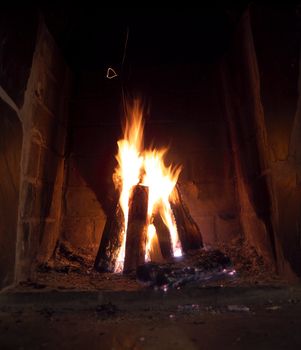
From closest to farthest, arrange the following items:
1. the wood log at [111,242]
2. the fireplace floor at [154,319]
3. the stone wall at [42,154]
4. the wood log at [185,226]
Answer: the fireplace floor at [154,319] < the stone wall at [42,154] < the wood log at [111,242] < the wood log at [185,226]

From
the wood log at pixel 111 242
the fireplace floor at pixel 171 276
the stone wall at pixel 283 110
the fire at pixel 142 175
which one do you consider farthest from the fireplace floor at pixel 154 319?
the fire at pixel 142 175

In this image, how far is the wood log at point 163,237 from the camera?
8.47 feet

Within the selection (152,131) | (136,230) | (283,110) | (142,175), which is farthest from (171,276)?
(152,131)

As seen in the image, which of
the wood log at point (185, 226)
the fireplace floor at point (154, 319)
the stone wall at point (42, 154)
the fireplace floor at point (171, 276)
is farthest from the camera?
the wood log at point (185, 226)

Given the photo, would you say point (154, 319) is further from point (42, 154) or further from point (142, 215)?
point (42, 154)

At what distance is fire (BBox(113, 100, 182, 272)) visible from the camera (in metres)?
2.66

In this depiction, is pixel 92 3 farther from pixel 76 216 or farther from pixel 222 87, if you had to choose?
pixel 76 216

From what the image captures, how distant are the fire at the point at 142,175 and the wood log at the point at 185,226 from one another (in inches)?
2.2

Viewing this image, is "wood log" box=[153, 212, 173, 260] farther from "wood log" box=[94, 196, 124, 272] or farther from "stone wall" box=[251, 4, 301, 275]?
"stone wall" box=[251, 4, 301, 275]

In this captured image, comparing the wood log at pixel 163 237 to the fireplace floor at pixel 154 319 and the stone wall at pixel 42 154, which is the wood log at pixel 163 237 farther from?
the stone wall at pixel 42 154

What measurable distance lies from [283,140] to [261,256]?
857 mm

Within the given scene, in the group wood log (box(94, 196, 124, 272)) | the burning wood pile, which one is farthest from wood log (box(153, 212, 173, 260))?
wood log (box(94, 196, 124, 272))

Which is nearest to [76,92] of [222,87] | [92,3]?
[92,3]

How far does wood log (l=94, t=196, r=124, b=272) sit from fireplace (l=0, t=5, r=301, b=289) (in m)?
0.02
